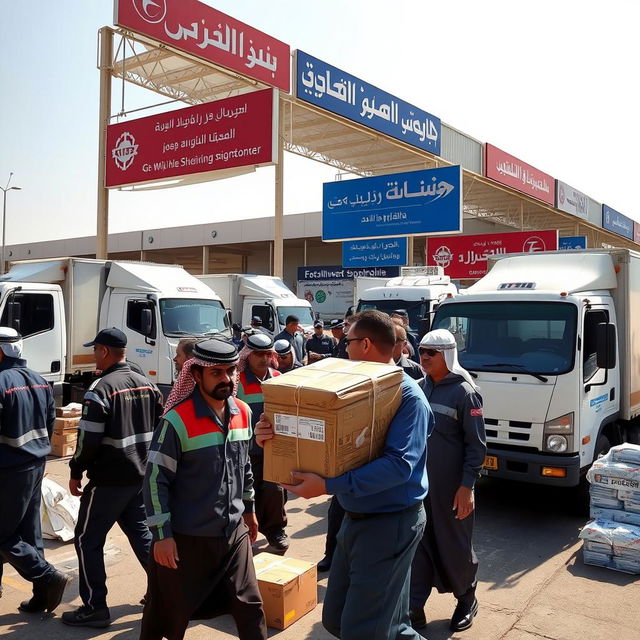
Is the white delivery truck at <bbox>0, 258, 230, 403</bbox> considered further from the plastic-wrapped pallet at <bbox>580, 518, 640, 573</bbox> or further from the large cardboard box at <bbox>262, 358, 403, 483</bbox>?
the large cardboard box at <bbox>262, 358, 403, 483</bbox>

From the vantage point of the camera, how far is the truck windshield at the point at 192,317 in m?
10.8

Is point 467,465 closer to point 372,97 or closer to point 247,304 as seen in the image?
point 247,304

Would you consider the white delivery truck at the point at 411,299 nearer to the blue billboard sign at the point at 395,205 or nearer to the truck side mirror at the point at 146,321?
the truck side mirror at the point at 146,321

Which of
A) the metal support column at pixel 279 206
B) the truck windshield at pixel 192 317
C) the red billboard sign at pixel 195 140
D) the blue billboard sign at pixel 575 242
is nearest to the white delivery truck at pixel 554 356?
the truck windshield at pixel 192 317

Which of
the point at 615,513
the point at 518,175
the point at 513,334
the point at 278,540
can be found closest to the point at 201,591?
the point at 278,540

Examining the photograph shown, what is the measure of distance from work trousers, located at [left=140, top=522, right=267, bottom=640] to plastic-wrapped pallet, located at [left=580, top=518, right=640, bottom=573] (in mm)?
3123

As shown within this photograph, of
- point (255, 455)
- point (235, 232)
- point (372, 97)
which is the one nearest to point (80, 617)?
point (255, 455)

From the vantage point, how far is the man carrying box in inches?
96.7

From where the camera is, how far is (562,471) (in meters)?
5.40

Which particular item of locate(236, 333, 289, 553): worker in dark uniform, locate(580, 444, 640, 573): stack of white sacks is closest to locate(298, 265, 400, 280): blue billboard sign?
locate(580, 444, 640, 573): stack of white sacks

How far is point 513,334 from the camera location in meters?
6.10

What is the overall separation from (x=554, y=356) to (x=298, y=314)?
1103cm

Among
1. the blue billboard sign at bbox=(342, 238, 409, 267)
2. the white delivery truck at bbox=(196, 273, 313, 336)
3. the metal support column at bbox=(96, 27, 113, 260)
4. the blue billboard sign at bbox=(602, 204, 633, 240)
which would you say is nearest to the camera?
the white delivery truck at bbox=(196, 273, 313, 336)

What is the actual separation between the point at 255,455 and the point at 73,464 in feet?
5.57
